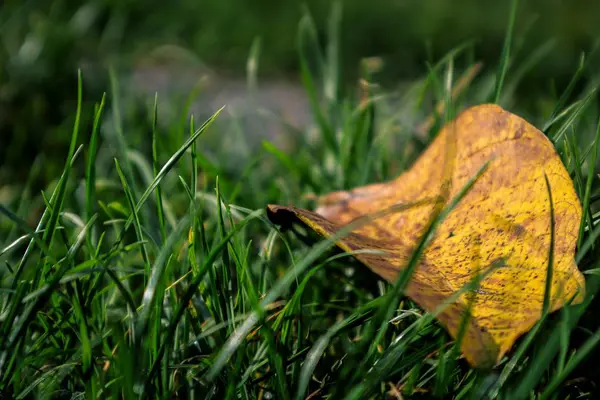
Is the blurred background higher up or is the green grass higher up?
the green grass

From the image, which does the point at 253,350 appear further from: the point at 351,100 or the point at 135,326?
the point at 351,100

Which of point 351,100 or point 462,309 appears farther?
point 351,100

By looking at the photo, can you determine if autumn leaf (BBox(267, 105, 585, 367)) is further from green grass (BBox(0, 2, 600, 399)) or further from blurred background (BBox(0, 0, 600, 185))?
blurred background (BBox(0, 0, 600, 185))

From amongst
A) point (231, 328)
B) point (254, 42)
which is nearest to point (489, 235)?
point (231, 328)

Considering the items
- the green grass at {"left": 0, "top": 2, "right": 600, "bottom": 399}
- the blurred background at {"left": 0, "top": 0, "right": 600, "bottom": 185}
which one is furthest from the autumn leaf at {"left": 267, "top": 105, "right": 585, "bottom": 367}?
the blurred background at {"left": 0, "top": 0, "right": 600, "bottom": 185}

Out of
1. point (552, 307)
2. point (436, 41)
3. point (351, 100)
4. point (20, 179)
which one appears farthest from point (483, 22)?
point (552, 307)

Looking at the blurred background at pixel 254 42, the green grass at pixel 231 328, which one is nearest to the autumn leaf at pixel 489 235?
the green grass at pixel 231 328

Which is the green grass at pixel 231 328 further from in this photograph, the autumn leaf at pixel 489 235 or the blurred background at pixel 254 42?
the blurred background at pixel 254 42
